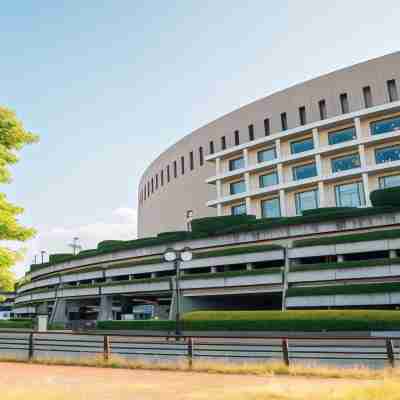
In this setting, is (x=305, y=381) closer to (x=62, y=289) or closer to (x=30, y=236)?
(x=30, y=236)

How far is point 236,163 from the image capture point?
5822 centimetres

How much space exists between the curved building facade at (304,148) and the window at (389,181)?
94 millimetres

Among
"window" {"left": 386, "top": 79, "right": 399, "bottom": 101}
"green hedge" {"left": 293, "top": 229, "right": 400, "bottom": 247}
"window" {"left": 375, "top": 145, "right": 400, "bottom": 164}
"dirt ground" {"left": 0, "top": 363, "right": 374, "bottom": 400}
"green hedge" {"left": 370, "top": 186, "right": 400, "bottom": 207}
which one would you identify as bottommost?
"dirt ground" {"left": 0, "top": 363, "right": 374, "bottom": 400}

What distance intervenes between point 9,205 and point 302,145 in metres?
39.0

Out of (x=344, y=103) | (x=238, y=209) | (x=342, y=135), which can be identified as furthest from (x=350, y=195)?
(x=238, y=209)

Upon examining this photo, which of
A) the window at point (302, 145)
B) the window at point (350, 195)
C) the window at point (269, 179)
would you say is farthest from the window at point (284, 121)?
the window at point (350, 195)

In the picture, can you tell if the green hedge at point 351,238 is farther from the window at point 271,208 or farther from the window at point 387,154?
the window at point 271,208

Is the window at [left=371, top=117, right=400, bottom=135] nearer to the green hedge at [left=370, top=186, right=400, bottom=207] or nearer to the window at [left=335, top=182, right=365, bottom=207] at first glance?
the window at [left=335, top=182, right=365, bottom=207]

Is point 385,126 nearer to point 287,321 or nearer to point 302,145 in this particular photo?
point 302,145

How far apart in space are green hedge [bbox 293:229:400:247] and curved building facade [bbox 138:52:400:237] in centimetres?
1178

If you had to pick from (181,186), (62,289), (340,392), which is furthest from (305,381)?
(181,186)

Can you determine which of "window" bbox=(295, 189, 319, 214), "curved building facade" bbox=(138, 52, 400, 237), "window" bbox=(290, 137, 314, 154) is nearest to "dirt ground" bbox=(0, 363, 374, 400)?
"curved building facade" bbox=(138, 52, 400, 237)

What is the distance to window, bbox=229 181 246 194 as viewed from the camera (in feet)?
188

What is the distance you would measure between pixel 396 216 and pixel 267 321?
47.6 feet
